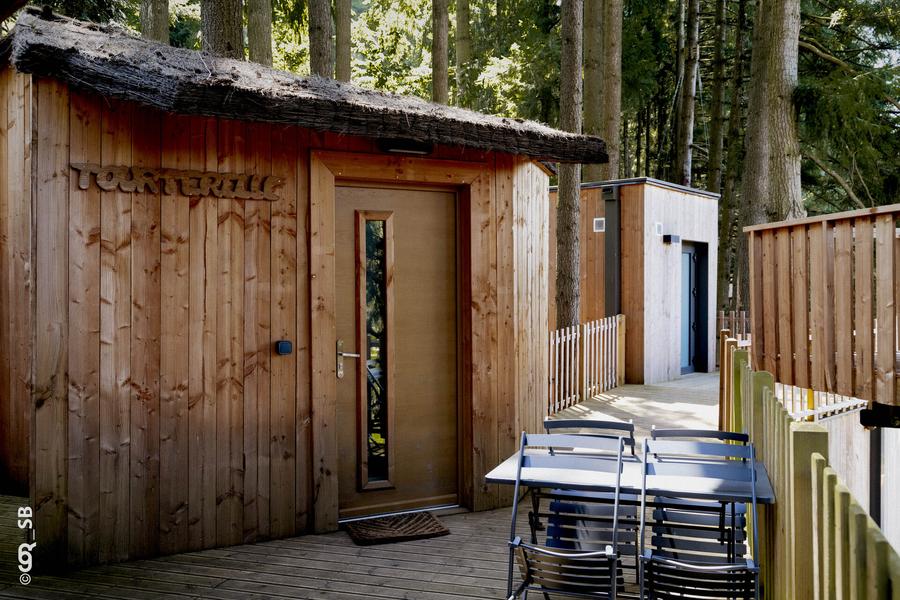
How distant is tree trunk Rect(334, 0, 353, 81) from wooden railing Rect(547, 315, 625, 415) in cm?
817

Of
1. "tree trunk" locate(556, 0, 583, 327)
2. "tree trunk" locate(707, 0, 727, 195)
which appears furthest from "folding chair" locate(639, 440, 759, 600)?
"tree trunk" locate(707, 0, 727, 195)

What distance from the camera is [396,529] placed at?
6.21 meters

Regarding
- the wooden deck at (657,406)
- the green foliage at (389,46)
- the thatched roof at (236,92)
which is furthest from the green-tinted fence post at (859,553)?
the green foliage at (389,46)

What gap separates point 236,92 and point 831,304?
4.87 m

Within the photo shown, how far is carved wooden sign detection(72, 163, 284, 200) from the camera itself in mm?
5363

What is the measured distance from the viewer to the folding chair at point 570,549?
425cm

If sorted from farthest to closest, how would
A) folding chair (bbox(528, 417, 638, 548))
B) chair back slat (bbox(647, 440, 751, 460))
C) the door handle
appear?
the door handle
folding chair (bbox(528, 417, 638, 548))
chair back slat (bbox(647, 440, 751, 460))

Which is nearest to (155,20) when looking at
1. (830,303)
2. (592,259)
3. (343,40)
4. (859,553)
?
(343,40)

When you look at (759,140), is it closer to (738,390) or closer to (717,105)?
(717,105)

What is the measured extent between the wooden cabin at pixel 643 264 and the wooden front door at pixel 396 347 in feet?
27.0

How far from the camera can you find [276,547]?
19.2ft

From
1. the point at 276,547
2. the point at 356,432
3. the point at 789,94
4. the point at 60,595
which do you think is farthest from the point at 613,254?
the point at 60,595

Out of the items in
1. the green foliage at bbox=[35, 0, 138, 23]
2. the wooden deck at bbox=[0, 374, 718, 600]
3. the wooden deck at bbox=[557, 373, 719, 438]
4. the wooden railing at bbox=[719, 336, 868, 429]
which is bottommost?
the wooden deck at bbox=[0, 374, 718, 600]

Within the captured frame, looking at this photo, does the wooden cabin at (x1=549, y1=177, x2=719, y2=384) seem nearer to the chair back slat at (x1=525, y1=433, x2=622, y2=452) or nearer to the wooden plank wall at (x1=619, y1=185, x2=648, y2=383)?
the wooden plank wall at (x1=619, y1=185, x2=648, y2=383)
